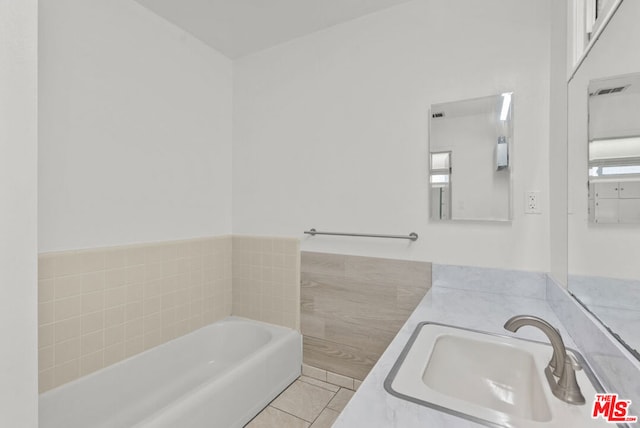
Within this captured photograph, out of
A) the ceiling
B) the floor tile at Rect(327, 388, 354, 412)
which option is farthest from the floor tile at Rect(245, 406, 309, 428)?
the ceiling

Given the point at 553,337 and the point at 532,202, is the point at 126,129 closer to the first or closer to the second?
the point at 553,337

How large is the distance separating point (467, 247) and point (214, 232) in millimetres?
1808

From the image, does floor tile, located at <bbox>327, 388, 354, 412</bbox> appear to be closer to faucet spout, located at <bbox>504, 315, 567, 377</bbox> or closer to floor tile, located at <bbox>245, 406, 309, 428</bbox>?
floor tile, located at <bbox>245, 406, 309, 428</bbox>

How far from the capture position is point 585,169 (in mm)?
1021

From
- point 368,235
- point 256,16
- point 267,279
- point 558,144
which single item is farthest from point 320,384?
point 256,16

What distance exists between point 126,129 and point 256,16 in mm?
1108

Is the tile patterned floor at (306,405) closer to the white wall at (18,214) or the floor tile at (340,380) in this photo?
the floor tile at (340,380)

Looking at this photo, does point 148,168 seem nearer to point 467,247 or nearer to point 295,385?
point 295,385

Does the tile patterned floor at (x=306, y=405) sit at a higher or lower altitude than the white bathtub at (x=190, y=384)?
lower

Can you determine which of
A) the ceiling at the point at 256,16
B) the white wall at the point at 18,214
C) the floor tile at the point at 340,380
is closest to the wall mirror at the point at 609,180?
the ceiling at the point at 256,16

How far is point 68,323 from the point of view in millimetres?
1459

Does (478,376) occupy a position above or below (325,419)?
above

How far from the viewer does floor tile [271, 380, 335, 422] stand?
1718 millimetres

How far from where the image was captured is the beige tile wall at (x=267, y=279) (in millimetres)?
2172
